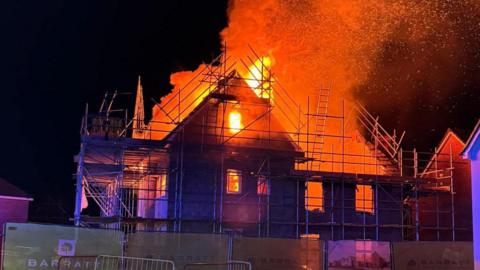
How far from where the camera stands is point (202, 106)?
2312 cm

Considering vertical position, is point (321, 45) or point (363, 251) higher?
point (321, 45)

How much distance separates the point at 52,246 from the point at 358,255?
10153 millimetres

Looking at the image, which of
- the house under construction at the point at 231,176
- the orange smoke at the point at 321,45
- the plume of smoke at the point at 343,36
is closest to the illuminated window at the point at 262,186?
the house under construction at the point at 231,176

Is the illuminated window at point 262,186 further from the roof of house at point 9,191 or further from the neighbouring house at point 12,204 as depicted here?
the roof of house at point 9,191

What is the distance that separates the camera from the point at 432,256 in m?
19.2

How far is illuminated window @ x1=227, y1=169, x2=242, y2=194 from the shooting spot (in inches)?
913

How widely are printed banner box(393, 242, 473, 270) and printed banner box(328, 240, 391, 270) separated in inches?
19.2

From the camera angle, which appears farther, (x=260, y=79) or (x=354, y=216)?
(x=354, y=216)

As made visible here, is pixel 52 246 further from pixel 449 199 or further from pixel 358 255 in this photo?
pixel 449 199

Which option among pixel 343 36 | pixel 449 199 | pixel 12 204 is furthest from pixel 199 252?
pixel 343 36

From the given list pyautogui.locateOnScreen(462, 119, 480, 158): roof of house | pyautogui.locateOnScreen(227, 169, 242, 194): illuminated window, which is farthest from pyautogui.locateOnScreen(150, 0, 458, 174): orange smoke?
pyautogui.locateOnScreen(462, 119, 480, 158): roof of house

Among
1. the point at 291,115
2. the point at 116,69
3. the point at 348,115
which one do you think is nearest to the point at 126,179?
the point at 291,115

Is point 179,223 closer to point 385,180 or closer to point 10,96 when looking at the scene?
point 385,180

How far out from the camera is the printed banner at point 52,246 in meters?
13.9
